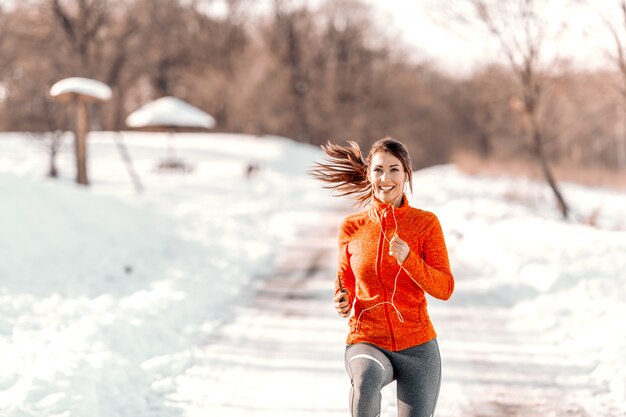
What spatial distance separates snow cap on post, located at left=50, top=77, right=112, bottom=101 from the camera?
14648 mm

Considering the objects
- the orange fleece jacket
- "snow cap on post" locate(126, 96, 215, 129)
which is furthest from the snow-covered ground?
"snow cap on post" locate(126, 96, 215, 129)

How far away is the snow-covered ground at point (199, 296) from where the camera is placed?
4641mm

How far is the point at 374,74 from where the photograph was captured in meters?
53.7

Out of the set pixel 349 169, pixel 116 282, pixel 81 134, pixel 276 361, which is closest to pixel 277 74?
pixel 81 134

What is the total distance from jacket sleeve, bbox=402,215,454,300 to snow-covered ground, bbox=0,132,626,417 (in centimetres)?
220

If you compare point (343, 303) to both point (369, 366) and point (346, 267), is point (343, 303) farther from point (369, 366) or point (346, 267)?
point (369, 366)

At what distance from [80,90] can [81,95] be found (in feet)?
2.07

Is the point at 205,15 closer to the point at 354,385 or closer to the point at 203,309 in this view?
the point at 203,309

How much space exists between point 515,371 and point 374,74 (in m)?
50.6

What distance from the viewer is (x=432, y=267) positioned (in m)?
2.61

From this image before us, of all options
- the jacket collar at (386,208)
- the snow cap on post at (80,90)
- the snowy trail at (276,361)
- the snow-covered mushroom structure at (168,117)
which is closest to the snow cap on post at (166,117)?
the snow-covered mushroom structure at (168,117)

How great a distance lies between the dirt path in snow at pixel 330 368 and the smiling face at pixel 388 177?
224 cm

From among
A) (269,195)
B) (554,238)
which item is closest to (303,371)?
(554,238)

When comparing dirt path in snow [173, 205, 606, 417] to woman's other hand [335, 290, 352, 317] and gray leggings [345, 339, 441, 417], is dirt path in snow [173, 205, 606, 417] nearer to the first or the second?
gray leggings [345, 339, 441, 417]
